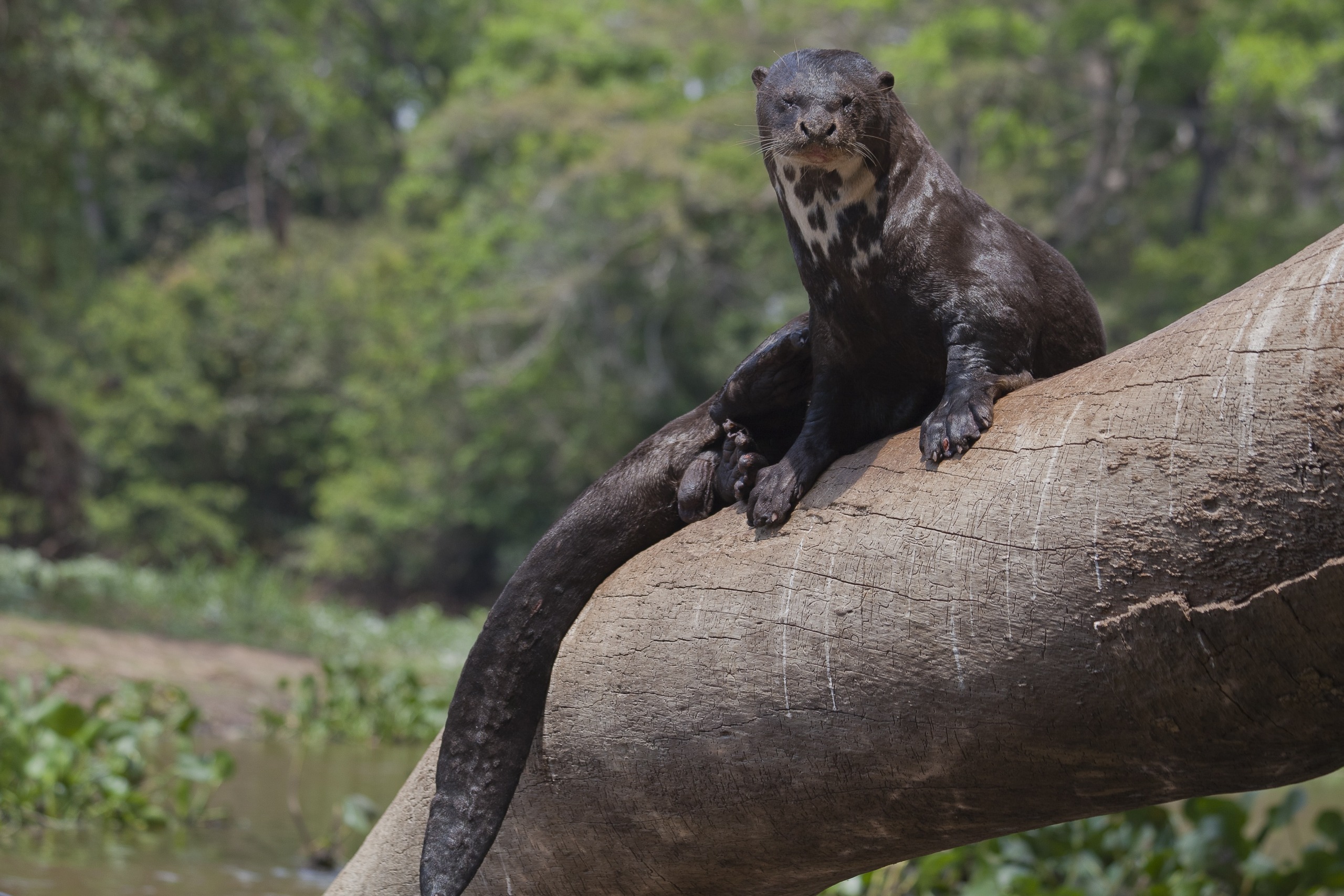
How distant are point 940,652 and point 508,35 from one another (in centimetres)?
2129

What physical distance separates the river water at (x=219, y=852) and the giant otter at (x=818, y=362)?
1665 mm

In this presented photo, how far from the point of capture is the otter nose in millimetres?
2029

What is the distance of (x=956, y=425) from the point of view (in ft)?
6.15

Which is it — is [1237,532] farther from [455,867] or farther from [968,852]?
[968,852]

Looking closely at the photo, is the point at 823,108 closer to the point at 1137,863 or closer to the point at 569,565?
the point at 569,565

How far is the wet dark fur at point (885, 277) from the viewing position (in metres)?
2.06

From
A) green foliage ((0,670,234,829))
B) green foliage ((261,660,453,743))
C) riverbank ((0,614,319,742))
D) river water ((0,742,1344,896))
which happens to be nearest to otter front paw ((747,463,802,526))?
river water ((0,742,1344,896))

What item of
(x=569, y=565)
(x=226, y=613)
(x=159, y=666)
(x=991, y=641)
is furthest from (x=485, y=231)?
(x=991, y=641)

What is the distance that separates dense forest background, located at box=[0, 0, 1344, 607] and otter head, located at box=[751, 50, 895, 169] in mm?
8812

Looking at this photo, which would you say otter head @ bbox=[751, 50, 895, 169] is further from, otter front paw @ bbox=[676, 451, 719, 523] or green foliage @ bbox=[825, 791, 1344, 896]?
green foliage @ bbox=[825, 791, 1344, 896]

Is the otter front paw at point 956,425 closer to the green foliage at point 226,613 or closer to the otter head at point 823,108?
the otter head at point 823,108

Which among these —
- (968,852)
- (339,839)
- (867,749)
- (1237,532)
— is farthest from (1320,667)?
(339,839)

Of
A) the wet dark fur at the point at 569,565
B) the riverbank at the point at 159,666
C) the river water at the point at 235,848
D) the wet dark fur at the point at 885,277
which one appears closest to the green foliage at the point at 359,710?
the riverbank at the point at 159,666

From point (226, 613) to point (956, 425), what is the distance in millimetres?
12312
